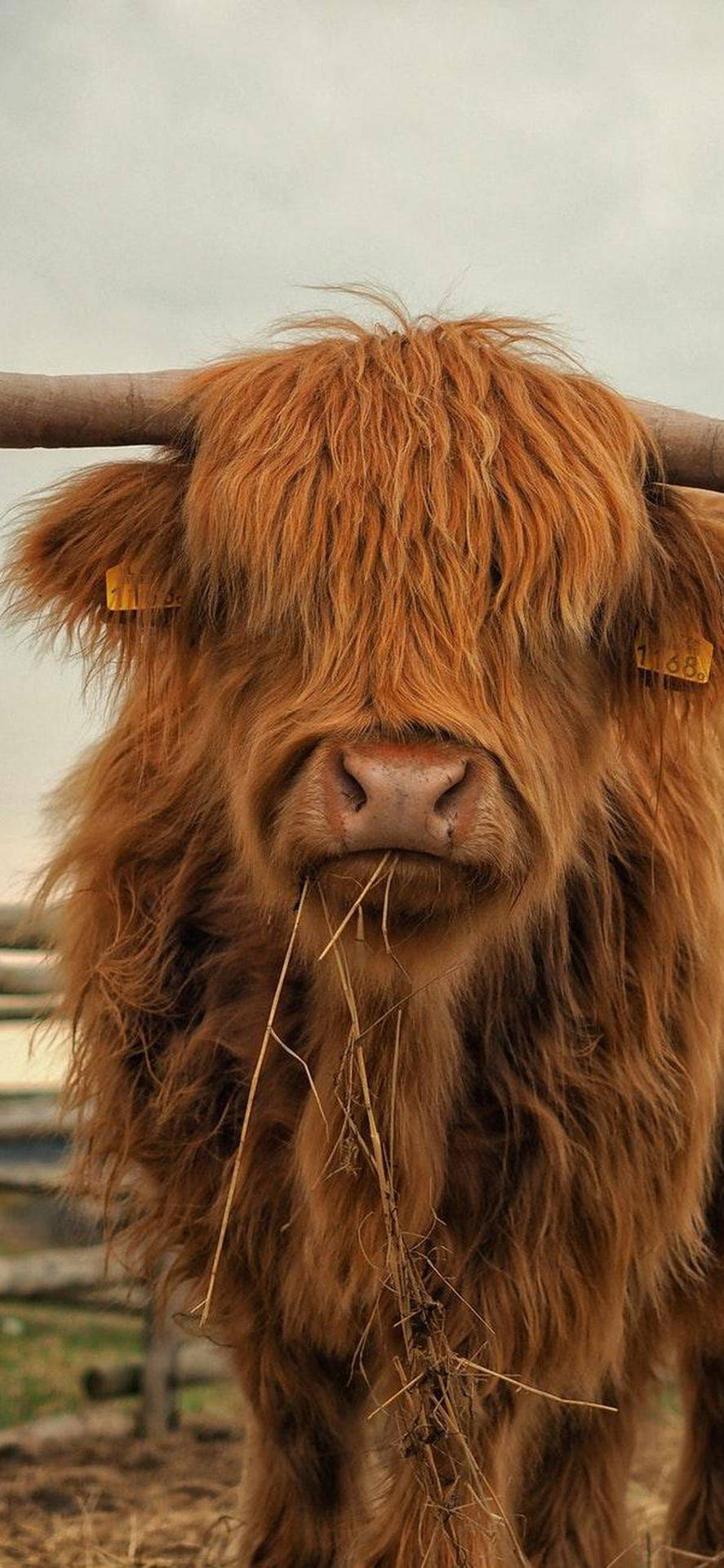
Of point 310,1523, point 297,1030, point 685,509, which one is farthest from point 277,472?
point 310,1523

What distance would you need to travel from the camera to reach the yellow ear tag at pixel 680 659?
119 inches

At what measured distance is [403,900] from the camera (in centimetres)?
255

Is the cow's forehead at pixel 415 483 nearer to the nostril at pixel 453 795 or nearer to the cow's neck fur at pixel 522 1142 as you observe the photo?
the nostril at pixel 453 795

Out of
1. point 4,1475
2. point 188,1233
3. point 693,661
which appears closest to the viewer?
point 693,661

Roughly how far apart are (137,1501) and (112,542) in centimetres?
311

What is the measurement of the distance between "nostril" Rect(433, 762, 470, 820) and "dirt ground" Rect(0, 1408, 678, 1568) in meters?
2.36

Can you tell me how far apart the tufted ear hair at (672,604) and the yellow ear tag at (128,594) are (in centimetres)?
73

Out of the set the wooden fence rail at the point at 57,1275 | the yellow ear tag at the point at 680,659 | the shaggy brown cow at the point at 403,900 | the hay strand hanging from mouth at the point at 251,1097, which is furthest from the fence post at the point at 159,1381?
the yellow ear tag at the point at 680,659

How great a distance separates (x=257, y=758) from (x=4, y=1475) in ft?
10.9

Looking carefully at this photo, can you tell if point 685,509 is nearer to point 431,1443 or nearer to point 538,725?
point 538,725

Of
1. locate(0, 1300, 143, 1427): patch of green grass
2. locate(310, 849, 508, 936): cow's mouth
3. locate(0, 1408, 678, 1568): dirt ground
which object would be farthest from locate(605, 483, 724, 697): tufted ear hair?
locate(0, 1300, 143, 1427): patch of green grass

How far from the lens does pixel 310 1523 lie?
3543 mm

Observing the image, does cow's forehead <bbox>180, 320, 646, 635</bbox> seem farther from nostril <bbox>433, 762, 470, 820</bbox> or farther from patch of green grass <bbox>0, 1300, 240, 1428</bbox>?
patch of green grass <bbox>0, 1300, 240, 1428</bbox>

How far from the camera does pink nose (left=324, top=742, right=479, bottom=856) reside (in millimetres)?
2377
